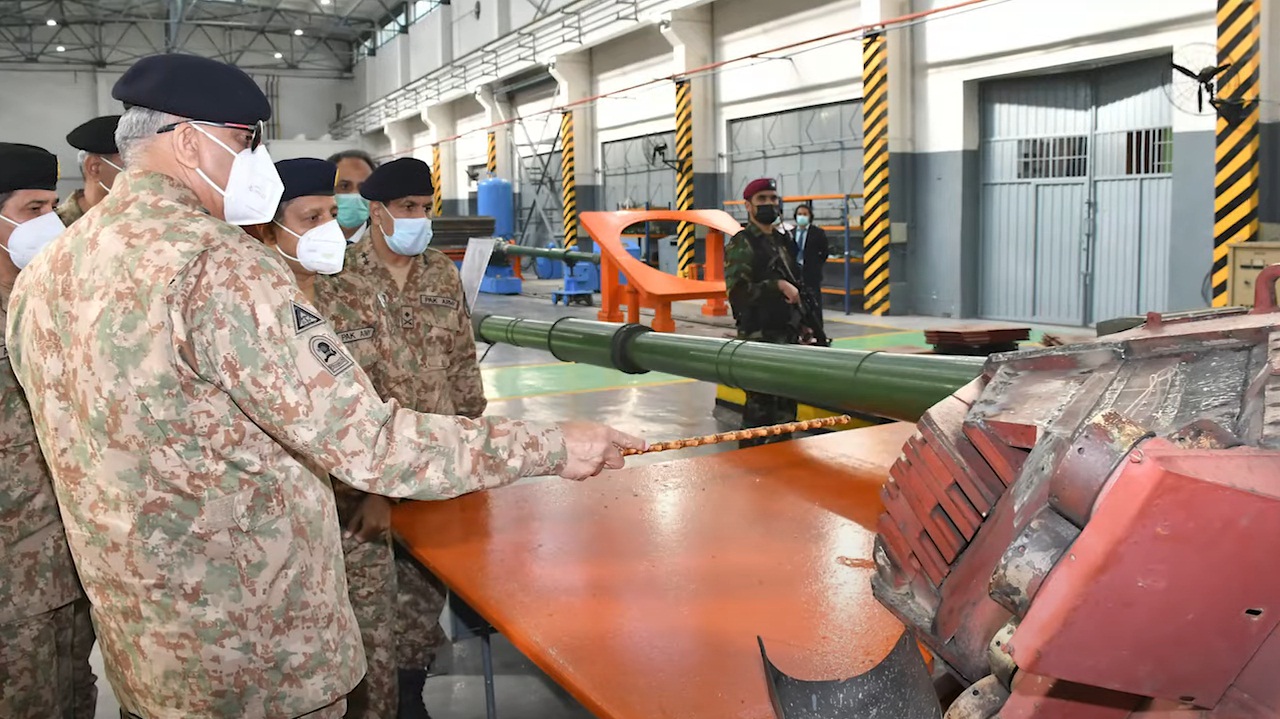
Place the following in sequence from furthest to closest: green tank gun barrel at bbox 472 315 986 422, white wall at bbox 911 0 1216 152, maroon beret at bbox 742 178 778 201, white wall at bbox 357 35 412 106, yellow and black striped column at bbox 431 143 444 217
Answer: white wall at bbox 357 35 412 106
yellow and black striped column at bbox 431 143 444 217
white wall at bbox 911 0 1216 152
maroon beret at bbox 742 178 778 201
green tank gun barrel at bbox 472 315 986 422

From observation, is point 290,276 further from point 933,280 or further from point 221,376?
point 933,280

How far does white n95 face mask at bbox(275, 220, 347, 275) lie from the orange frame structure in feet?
19.6

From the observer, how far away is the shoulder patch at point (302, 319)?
4.35 ft

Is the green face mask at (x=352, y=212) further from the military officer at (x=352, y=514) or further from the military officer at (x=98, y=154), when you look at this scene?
the military officer at (x=352, y=514)

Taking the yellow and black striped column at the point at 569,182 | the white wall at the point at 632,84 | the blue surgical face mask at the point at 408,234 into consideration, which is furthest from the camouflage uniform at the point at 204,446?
the yellow and black striped column at the point at 569,182

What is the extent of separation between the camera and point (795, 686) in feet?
4.39

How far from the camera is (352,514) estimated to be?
90.7 inches

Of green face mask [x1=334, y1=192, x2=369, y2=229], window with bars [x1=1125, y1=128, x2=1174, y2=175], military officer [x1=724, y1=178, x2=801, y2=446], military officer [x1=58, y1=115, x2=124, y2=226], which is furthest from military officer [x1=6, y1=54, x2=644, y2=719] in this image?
window with bars [x1=1125, y1=128, x2=1174, y2=175]

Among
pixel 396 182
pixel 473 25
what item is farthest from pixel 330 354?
pixel 473 25

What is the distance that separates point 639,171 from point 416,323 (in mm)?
12047

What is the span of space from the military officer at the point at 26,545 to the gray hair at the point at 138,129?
0.93 meters

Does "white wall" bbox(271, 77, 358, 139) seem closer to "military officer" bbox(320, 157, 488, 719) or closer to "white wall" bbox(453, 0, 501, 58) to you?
"white wall" bbox(453, 0, 501, 58)

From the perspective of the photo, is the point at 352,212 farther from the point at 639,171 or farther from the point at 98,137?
the point at 639,171

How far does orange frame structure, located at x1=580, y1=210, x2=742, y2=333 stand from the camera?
8.36 m
